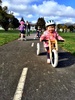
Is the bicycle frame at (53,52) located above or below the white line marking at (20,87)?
above

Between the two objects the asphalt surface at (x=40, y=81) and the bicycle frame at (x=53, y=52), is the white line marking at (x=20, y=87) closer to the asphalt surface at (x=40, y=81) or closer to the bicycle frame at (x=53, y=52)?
the asphalt surface at (x=40, y=81)

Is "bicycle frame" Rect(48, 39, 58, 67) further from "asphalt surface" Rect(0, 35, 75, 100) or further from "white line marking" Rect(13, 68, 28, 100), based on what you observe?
"white line marking" Rect(13, 68, 28, 100)

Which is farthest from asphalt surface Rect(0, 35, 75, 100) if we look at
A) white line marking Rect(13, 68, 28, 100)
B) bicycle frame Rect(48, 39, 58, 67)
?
bicycle frame Rect(48, 39, 58, 67)

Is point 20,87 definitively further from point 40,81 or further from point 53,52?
point 53,52

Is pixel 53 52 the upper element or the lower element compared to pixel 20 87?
upper

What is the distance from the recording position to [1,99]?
16.3ft

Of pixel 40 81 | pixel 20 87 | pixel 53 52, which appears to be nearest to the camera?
pixel 20 87

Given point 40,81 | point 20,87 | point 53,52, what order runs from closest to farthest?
point 20,87, point 40,81, point 53,52

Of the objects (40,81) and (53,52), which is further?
(53,52)

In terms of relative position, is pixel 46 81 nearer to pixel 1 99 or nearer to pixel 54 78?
pixel 54 78

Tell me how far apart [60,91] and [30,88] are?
0.71 metres

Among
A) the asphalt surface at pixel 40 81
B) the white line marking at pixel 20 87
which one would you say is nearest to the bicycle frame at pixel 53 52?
the asphalt surface at pixel 40 81

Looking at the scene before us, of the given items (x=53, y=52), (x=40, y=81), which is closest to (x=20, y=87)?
(x=40, y=81)

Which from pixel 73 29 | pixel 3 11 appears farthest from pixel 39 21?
pixel 3 11
